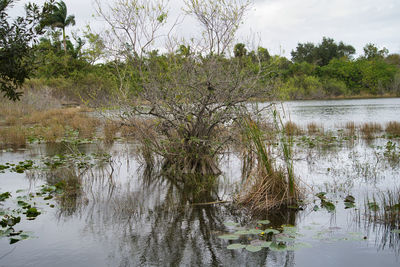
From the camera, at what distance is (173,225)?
620 centimetres

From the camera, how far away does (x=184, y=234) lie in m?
5.79

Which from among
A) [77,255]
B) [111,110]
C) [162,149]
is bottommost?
[77,255]

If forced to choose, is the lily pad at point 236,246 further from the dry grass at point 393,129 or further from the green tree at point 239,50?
the dry grass at point 393,129

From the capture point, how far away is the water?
16.3 ft

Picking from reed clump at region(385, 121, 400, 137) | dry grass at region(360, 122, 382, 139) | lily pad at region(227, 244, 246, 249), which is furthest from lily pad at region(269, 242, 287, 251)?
reed clump at region(385, 121, 400, 137)

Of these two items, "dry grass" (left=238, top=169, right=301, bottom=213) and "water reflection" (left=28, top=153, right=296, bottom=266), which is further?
"dry grass" (left=238, top=169, right=301, bottom=213)

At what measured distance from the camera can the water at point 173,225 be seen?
4.96 m

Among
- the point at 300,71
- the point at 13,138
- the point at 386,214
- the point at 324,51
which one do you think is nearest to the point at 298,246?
the point at 386,214

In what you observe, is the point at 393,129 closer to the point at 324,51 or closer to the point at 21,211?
the point at 21,211

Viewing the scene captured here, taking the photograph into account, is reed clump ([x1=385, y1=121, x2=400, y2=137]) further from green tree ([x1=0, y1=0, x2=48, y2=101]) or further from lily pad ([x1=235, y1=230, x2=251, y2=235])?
green tree ([x1=0, y1=0, x2=48, y2=101])

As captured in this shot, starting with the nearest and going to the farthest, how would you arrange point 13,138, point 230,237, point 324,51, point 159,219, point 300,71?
point 230,237
point 159,219
point 13,138
point 300,71
point 324,51

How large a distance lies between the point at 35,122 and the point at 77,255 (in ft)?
67.8

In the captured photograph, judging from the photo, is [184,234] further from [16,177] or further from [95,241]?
[16,177]

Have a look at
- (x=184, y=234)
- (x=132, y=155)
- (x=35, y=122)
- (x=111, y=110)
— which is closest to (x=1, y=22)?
(x=184, y=234)
